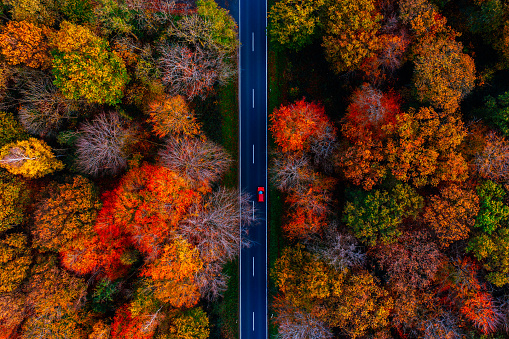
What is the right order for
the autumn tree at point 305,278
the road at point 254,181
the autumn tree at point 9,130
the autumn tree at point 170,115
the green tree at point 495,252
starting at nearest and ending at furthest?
the green tree at point 495,252
the autumn tree at point 305,278
the autumn tree at point 170,115
the autumn tree at point 9,130
the road at point 254,181

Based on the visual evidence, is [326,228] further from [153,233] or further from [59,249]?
[59,249]

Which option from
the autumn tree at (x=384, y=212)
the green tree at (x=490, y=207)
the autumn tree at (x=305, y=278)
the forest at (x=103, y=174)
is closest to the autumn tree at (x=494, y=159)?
the green tree at (x=490, y=207)

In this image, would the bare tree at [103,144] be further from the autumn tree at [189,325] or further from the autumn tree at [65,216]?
the autumn tree at [189,325]

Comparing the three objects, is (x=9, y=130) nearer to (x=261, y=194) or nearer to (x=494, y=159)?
(x=261, y=194)

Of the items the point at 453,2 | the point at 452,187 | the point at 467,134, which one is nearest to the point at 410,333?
the point at 452,187

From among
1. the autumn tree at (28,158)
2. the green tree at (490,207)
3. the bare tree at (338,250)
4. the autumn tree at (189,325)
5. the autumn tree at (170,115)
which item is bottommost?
the autumn tree at (189,325)

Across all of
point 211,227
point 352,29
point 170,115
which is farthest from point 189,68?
point 211,227

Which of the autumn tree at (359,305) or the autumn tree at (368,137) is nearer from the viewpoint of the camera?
the autumn tree at (359,305)
